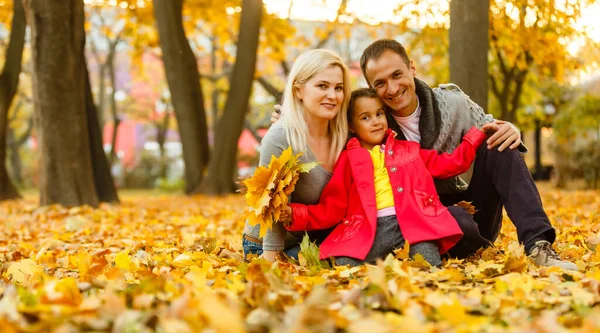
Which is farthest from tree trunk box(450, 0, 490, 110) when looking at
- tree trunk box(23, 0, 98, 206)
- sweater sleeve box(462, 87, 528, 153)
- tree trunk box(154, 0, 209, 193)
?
tree trunk box(154, 0, 209, 193)

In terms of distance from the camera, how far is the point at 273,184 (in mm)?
3703

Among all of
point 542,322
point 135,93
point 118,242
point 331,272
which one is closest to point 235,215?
point 118,242

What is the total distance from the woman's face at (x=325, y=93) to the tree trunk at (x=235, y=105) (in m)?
8.10

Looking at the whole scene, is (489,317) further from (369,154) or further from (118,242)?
(118,242)

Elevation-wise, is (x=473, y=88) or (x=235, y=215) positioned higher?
(x=473, y=88)

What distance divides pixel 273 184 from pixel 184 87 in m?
9.22

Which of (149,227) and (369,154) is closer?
(369,154)

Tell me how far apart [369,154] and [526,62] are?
1183cm

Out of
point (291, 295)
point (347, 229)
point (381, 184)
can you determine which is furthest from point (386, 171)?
point (291, 295)

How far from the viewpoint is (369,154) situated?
3.97 meters

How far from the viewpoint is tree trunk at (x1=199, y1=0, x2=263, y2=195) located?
11914 millimetres

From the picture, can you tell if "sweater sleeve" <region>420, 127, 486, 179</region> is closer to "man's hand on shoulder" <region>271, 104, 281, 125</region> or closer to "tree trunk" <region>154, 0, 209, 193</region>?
"man's hand on shoulder" <region>271, 104, 281, 125</region>

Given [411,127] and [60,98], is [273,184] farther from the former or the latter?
[60,98]

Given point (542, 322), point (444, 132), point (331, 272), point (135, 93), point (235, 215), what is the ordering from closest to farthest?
point (542, 322) → point (331, 272) → point (444, 132) → point (235, 215) → point (135, 93)
